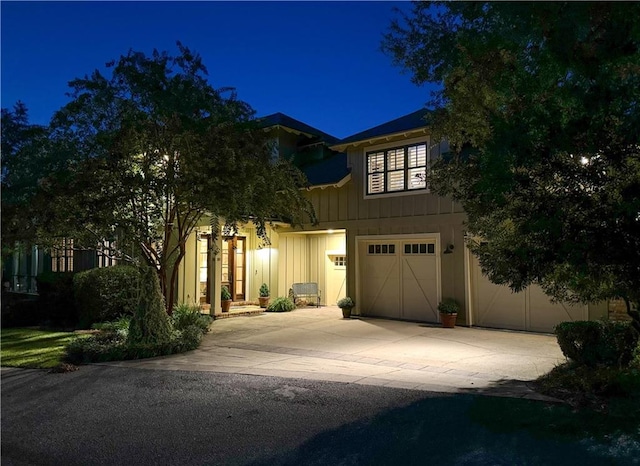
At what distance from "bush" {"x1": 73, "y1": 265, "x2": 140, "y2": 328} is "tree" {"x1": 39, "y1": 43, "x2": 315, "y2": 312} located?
7.52 ft

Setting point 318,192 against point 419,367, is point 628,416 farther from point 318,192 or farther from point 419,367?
point 318,192

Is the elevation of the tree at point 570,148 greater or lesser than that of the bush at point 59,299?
greater

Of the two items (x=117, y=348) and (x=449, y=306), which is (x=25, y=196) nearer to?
(x=117, y=348)

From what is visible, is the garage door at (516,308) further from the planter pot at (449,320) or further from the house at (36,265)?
the house at (36,265)

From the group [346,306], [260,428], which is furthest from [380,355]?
[346,306]

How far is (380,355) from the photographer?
9.23 m

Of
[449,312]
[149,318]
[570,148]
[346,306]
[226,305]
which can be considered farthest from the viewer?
[226,305]

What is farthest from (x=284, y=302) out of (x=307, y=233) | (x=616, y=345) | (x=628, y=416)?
(x=628, y=416)

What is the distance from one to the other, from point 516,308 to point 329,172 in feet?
24.1

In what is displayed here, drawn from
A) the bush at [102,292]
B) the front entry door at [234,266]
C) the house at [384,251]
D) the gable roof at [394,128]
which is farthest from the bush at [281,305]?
the gable roof at [394,128]

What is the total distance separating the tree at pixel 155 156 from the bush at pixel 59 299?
4089mm

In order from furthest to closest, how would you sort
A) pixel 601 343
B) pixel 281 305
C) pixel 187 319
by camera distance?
1. pixel 281 305
2. pixel 187 319
3. pixel 601 343

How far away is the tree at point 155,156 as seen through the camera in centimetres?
952

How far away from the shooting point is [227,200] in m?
9.80
